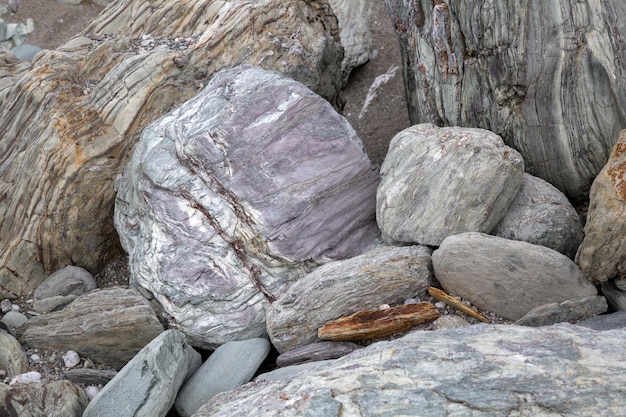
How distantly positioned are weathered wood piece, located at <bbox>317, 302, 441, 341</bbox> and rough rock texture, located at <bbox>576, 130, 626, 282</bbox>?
1027 mm

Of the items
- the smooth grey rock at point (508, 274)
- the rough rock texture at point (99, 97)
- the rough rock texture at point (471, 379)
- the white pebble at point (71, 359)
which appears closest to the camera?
the rough rock texture at point (471, 379)

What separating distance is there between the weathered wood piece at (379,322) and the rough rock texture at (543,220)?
844 millimetres

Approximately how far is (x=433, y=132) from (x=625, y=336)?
2183 mm

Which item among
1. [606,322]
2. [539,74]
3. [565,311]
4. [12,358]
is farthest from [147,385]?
[539,74]

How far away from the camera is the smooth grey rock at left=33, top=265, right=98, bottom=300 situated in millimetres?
6004

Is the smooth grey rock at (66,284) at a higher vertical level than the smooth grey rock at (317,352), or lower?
higher

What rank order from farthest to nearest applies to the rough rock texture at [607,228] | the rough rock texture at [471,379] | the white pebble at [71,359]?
1. the white pebble at [71,359]
2. the rough rock texture at [607,228]
3. the rough rock texture at [471,379]

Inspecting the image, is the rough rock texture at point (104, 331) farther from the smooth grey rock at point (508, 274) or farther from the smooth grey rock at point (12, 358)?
the smooth grey rock at point (508, 274)

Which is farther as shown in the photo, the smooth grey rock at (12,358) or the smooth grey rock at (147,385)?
the smooth grey rock at (12,358)

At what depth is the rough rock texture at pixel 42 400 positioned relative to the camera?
4.32 metres

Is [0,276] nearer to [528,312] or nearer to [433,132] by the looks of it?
[433,132]

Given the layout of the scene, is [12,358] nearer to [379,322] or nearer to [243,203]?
[243,203]

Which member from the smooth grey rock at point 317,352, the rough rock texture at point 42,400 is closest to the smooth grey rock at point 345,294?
the smooth grey rock at point 317,352

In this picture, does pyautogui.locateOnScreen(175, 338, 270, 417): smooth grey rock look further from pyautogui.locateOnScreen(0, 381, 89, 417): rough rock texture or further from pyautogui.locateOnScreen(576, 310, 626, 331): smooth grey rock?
pyautogui.locateOnScreen(576, 310, 626, 331): smooth grey rock
